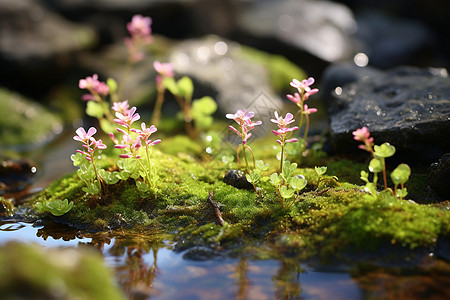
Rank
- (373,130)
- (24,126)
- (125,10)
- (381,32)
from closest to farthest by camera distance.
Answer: (373,130) < (24,126) < (125,10) < (381,32)

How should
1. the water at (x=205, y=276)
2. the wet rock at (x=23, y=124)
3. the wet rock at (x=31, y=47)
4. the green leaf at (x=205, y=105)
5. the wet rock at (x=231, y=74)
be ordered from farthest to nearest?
the wet rock at (x=31, y=47), the wet rock at (x=23, y=124), the wet rock at (x=231, y=74), the green leaf at (x=205, y=105), the water at (x=205, y=276)

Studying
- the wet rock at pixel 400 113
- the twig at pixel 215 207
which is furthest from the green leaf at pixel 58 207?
the wet rock at pixel 400 113

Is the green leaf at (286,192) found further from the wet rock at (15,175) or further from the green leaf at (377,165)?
the wet rock at (15,175)

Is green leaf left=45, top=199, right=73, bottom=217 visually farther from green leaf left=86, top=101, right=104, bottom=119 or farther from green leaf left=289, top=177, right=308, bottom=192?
green leaf left=289, top=177, right=308, bottom=192

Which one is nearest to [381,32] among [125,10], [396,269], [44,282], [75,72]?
[125,10]

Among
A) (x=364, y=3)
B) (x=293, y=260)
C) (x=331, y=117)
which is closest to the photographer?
(x=293, y=260)

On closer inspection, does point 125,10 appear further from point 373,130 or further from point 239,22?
point 373,130
